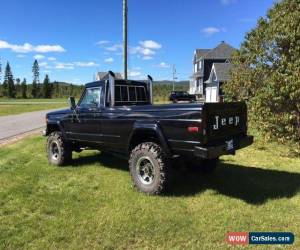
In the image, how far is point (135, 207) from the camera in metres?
6.12

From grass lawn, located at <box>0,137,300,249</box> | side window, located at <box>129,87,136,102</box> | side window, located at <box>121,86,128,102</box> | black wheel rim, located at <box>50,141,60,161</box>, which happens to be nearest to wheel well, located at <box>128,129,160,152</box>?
grass lawn, located at <box>0,137,300,249</box>

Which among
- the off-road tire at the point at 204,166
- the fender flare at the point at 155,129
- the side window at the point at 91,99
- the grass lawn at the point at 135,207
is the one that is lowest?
the grass lawn at the point at 135,207

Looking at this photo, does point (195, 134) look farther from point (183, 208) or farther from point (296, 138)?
point (296, 138)

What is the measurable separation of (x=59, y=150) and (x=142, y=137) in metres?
2.81

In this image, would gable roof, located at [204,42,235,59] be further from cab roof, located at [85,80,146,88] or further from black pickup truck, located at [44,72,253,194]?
black pickup truck, located at [44,72,253,194]

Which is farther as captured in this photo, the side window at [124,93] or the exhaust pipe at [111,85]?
the side window at [124,93]

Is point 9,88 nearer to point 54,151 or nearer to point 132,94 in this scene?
point 54,151

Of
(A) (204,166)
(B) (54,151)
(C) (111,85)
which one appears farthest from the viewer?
(B) (54,151)

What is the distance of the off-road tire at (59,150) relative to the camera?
920cm

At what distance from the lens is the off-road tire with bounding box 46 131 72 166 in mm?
9203

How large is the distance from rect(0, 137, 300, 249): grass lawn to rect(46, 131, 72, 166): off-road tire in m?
0.24

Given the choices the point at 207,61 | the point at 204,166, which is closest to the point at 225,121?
the point at 204,166

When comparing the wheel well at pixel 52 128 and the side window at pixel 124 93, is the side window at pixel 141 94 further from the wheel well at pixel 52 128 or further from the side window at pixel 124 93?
the wheel well at pixel 52 128

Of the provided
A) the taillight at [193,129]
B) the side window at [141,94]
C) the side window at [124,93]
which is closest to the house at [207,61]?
the side window at [141,94]
